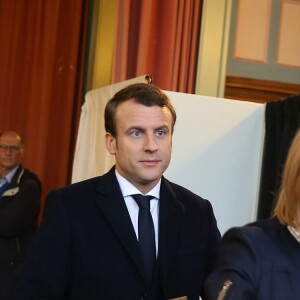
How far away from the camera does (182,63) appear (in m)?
3.73

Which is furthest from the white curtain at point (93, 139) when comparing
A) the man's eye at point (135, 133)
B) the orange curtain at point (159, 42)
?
the man's eye at point (135, 133)

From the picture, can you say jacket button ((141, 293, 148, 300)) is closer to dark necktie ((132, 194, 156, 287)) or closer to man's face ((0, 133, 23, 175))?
dark necktie ((132, 194, 156, 287))

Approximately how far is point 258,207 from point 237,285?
1.97 meters

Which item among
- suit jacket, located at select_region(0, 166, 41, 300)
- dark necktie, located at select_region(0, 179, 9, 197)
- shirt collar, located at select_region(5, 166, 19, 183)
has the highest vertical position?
shirt collar, located at select_region(5, 166, 19, 183)

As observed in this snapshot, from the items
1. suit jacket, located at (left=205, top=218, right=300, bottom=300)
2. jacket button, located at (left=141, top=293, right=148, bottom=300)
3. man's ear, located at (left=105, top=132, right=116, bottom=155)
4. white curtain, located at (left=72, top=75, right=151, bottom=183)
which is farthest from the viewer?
white curtain, located at (left=72, top=75, right=151, bottom=183)

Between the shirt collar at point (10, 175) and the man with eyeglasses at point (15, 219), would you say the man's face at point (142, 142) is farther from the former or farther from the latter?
the shirt collar at point (10, 175)

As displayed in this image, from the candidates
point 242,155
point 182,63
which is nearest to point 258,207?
point 242,155

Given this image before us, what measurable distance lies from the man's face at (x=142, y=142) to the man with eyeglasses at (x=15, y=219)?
1.63 metres

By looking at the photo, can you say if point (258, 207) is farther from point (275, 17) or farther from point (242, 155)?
point (275, 17)

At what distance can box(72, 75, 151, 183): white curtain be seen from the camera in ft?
11.0

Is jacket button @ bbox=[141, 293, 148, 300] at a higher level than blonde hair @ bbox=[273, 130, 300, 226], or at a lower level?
lower

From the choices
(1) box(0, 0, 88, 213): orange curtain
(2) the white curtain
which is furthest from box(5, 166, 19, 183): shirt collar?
(1) box(0, 0, 88, 213): orange curtain

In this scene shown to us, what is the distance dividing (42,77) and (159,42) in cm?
144

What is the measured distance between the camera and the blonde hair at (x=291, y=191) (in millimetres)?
1105
